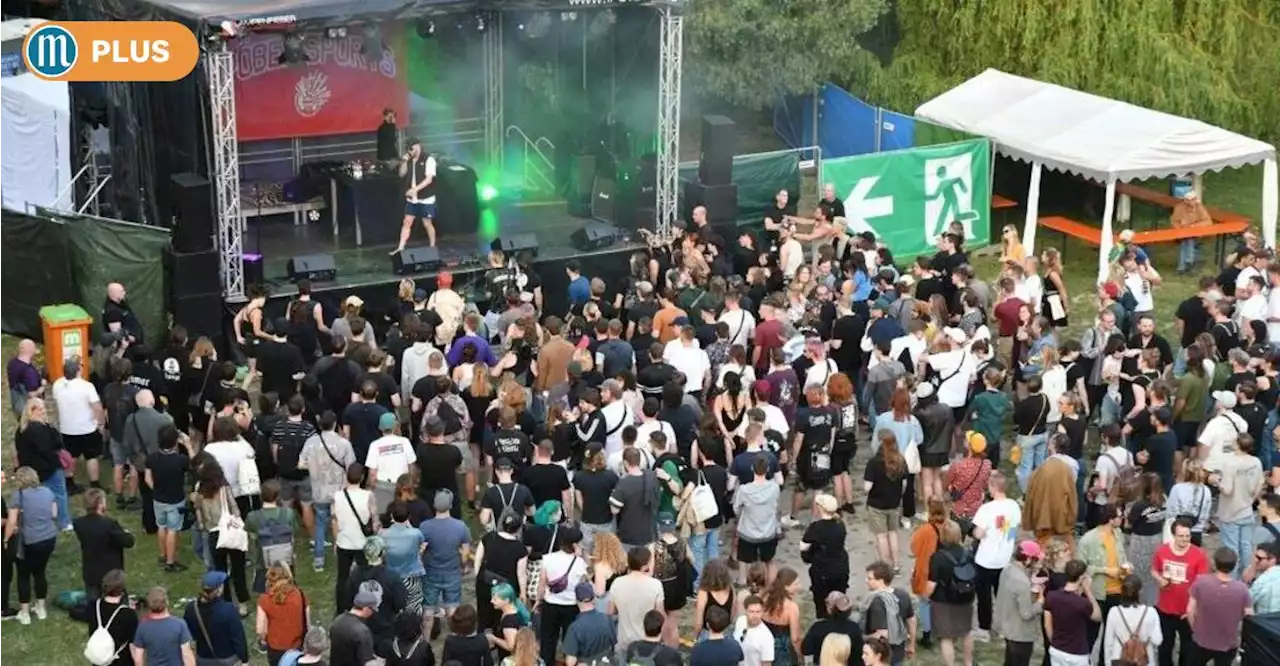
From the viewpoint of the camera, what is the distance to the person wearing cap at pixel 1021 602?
1165cm

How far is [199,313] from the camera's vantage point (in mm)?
18531

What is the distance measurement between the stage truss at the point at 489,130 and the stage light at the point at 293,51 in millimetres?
649

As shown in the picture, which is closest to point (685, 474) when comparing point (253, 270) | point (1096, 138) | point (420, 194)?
point (253, 270)

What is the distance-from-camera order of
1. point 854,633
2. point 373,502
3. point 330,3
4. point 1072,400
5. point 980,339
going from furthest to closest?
point 330,3, point 980,339, point 1072,400, point 373,502, point 854,633

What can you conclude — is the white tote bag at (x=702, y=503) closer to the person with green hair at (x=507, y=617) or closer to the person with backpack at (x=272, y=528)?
the person with green hair at (x=507, y=617)

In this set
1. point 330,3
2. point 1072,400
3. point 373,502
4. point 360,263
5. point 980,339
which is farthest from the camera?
point 360,263

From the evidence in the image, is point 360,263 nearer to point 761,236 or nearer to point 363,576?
point 761,236

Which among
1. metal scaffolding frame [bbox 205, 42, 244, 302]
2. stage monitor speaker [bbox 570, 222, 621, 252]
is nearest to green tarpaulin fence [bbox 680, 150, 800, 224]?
stage monitor speaker [bbox 570, 222, 621, 252]

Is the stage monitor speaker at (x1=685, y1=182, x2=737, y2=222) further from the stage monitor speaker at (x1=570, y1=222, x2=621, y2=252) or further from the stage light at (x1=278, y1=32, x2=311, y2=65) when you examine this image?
the stage light at (x1=278, y1=32, x2=311, y2=65)

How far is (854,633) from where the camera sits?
35.9ft

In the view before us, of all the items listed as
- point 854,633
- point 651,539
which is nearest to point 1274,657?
point 854,633

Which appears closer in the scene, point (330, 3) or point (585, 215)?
point (330, 3)

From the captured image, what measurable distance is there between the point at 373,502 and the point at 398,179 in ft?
31.3

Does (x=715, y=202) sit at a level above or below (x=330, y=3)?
below
